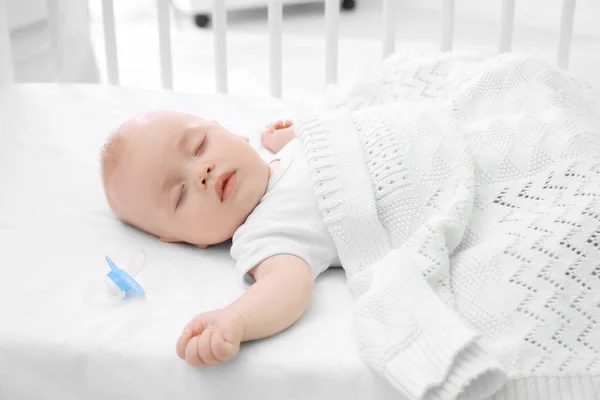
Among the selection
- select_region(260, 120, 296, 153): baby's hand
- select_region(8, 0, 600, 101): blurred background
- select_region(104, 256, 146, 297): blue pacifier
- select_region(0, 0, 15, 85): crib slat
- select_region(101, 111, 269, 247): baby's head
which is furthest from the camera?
select_region(8, 0, 600, 101): blurred background

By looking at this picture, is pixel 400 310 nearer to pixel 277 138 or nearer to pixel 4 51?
pixel 277 138

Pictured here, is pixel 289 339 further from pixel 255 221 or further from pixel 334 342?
pixel 255 221

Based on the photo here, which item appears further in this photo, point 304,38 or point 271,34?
point 304,38

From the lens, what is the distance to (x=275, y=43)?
1.55 metres

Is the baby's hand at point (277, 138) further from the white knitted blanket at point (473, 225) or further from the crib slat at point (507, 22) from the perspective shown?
the crib slat at point (507, 22)

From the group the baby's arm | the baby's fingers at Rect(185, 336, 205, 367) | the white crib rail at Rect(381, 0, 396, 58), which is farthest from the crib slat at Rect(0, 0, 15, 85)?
the baby's fingers at Rect(185, 336, 205, 367)

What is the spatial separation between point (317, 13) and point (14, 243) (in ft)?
8.19

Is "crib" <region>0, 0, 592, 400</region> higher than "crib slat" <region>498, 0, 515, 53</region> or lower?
lower

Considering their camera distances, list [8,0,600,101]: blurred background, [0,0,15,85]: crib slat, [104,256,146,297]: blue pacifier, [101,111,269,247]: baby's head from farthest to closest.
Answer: [8,0,600,101]: blurred background
[0,0,15,85]: crib slat
[101,111,269,247]: baby's head
[104,256,146,297]: blue pacifier

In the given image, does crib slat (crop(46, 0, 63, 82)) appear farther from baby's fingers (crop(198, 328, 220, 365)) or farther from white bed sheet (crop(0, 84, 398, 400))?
baby's fingers (crop(198, 328, 220, 365))

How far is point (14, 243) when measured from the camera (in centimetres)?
106

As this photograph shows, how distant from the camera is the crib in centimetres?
87

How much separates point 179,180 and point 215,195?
0.05m

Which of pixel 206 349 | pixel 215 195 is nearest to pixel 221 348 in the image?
pixel 206 349
